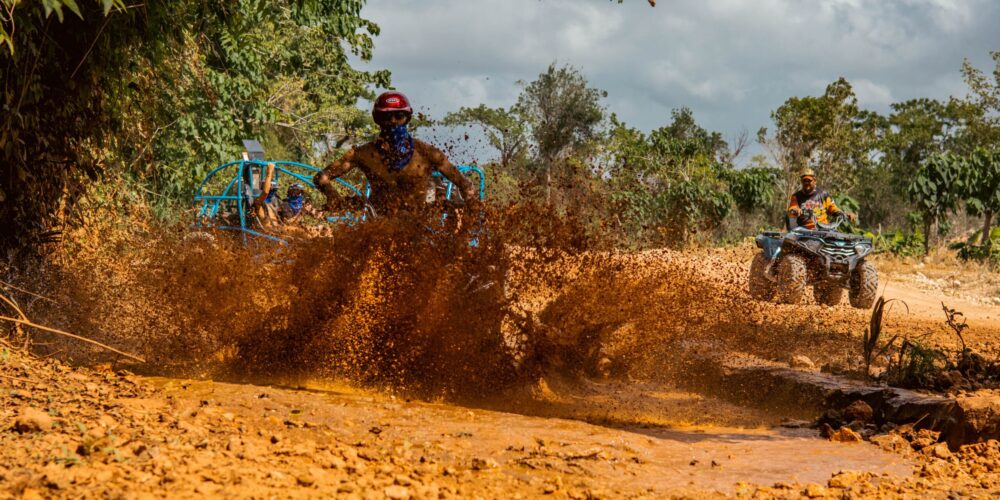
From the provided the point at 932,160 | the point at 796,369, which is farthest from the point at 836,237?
the point at 932,160

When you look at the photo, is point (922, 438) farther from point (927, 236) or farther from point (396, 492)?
point (927, 236)

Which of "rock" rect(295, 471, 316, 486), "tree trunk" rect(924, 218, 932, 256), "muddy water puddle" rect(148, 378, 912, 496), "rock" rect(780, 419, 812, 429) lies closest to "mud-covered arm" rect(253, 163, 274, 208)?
"muddy water puddle" rect(148, 378, 912, 496)

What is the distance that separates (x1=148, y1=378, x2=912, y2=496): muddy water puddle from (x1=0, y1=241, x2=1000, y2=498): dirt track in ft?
0.05

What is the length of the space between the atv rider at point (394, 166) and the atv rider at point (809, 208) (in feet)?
25.1

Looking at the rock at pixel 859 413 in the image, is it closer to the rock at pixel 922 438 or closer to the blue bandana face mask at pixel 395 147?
the rock at pixel 922 438

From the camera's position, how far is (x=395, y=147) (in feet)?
21.6

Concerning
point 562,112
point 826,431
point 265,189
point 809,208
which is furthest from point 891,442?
point 562,112

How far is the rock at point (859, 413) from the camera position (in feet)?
21.6

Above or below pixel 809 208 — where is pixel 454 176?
below

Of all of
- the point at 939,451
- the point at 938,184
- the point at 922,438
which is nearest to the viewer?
the point at 939,451

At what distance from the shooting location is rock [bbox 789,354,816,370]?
849 centimetres

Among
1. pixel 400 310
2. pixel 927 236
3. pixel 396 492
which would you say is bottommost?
pixel 396 492

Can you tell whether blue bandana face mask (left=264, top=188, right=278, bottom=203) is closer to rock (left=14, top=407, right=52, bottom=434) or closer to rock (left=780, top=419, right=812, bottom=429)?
rock (left=780, top=419, right=812, bottom=429)

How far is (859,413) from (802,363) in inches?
76.3
